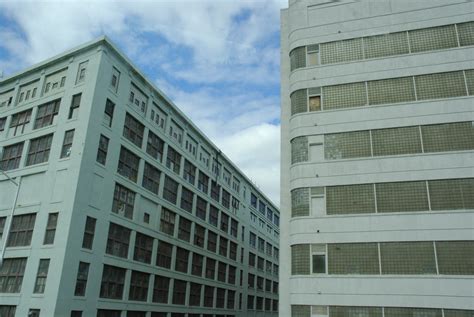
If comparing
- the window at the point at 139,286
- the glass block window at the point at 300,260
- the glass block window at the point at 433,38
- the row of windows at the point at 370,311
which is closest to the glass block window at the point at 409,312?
the row of windows at the point at 370,311

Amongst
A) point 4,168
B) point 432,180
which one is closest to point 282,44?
point 432,180

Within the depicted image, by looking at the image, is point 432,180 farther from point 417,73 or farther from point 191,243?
point 191,243

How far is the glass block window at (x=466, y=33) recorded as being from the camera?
25391mm

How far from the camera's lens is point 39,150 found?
1357 inches

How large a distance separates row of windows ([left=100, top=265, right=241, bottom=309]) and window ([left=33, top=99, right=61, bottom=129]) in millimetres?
12737

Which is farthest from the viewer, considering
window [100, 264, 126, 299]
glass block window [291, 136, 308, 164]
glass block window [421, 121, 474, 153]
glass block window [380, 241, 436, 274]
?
window [100, 264, 126, 299]

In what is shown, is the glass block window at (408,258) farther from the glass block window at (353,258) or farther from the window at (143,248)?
the window at (143,248)

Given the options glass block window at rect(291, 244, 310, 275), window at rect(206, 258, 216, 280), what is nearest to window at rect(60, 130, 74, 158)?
glass block window at rect(291, 244, 310, 275)

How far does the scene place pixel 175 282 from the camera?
147 feet

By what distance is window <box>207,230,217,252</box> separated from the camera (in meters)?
54.1

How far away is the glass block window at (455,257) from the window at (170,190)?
28534 mm

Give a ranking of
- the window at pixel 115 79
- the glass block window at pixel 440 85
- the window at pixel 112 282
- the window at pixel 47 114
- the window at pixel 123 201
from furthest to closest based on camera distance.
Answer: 1. the window at pixel 115 79
2. the window at pixel 123 201
3. the window at pixel 47 114
4. the window at pixel 112 282
5. the glass block window at pixel 440 85

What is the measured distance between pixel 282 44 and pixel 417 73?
9.47m

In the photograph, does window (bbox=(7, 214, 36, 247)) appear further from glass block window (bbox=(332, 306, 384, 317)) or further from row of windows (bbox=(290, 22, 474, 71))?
row of windows (bbox=(290, 22, 474, 71))
